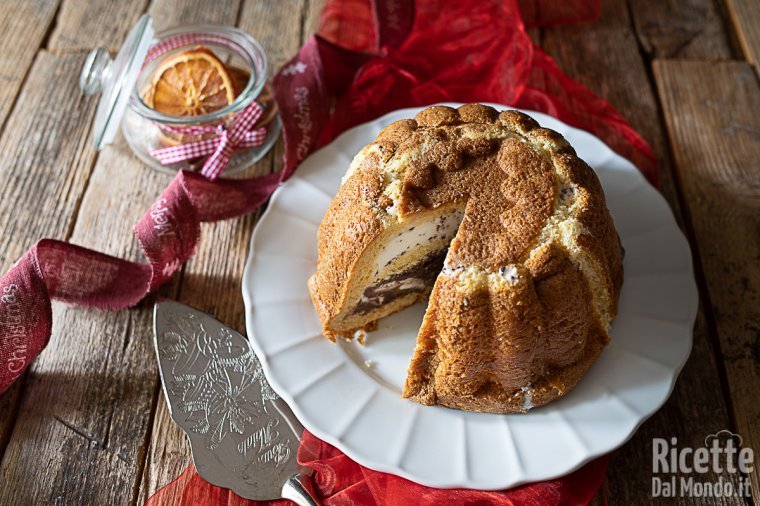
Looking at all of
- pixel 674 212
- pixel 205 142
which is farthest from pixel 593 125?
pixel 205 142

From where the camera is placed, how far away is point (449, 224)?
2271mm

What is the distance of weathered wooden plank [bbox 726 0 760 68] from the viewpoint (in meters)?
3.37

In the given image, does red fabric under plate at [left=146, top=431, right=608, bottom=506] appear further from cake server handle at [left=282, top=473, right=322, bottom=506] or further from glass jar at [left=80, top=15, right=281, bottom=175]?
glass jar at [left=80, top=15, right=281, bottom=175]

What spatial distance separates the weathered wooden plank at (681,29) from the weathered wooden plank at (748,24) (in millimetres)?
62

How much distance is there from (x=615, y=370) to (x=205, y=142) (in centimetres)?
173

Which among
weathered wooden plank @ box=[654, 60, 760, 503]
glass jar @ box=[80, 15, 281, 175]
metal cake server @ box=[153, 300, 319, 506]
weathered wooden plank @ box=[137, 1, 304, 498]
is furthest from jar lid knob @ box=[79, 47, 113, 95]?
weathered wooden plank @ box=[654, 60, 760, 503]

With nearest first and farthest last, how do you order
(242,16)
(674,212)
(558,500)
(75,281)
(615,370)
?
(558,500)
(615,370)
(75,281)
(674,212)
(242,16)

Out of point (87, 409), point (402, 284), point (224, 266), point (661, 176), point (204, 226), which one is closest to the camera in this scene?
point (87, 409)

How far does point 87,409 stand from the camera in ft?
7.63

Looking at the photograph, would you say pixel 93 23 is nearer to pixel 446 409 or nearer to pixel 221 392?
pixel 221 392

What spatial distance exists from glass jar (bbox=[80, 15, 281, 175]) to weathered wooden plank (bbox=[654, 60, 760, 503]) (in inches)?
68.9

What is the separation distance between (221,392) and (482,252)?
907 mm

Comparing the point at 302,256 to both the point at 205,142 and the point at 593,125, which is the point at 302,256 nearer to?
the point at 205,142

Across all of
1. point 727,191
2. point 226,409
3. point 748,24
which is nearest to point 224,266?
point 226,409
